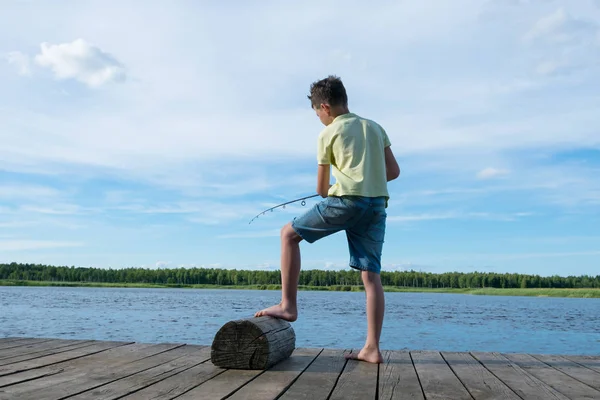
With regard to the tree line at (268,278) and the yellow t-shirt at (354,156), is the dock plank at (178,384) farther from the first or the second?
the tree line at (268,278)

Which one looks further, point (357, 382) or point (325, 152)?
point (325, 152)

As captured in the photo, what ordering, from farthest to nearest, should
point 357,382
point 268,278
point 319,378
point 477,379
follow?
point 268,278 < point 477,379 < point 319,378 < point 357,382

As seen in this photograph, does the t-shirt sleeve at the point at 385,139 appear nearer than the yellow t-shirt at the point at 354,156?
No

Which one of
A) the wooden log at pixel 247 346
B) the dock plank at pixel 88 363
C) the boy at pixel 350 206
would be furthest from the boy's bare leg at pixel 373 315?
the dock plank at pixel 88 363

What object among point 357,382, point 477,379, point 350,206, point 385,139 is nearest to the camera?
point 357,382

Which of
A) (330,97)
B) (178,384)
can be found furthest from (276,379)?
(330,97)

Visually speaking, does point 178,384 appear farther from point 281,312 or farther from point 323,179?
point 323,179

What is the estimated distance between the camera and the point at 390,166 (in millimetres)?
4684

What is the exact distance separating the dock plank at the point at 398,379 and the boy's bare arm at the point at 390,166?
53.7 inches

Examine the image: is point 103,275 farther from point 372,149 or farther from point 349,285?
point 372,149

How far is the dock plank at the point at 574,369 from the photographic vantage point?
3782 millimetres

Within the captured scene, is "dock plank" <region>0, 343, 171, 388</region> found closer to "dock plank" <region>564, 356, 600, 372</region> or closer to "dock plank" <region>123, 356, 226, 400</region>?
"dock plank" <region>123, 356, 226, 400</region>

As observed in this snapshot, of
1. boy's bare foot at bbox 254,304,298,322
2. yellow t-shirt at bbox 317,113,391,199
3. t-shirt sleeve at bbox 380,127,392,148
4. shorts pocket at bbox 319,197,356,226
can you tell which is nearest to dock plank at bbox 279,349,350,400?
boy's bare foot at bbox 254,304,298,322

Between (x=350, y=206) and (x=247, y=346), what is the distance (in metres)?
1.17
